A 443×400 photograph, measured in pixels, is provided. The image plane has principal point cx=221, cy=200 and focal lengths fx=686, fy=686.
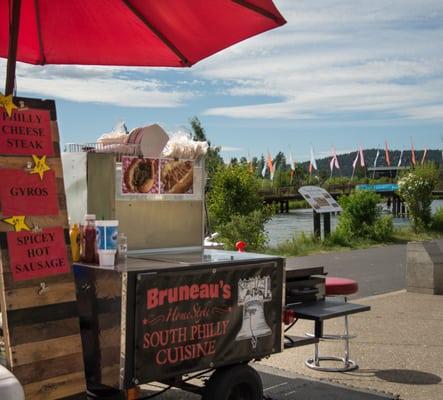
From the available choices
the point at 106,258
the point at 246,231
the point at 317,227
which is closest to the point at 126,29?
the point at 106,258

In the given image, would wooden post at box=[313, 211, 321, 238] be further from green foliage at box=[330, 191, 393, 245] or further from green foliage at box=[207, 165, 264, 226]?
green foliage at box=[207, 165, 264, 226]

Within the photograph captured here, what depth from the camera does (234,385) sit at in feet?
13.9

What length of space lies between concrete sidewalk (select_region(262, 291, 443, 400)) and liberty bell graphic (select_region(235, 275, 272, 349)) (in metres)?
1.83

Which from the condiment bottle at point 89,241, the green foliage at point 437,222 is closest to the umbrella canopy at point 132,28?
the condiment bottle at point 89,241

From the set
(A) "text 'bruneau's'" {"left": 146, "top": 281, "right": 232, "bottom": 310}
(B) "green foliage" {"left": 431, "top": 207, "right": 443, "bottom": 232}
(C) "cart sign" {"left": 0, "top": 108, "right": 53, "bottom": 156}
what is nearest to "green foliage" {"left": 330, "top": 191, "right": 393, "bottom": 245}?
(B) "green foliage" {"left": 431, "top": 207, "right": 443, "bottom": 232}

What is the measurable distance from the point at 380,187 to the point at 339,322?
59.4 m

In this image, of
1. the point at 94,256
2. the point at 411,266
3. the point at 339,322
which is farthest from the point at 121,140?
the point at 411,266

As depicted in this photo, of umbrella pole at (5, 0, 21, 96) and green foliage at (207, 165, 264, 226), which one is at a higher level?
umbrella pole at (5, 0, 21, 96)

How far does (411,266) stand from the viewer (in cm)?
1087

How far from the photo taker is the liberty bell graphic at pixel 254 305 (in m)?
4.23

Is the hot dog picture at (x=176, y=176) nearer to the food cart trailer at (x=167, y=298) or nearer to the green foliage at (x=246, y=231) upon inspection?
the food cart trailer at (x=167, y=298)

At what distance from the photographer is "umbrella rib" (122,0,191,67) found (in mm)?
4614

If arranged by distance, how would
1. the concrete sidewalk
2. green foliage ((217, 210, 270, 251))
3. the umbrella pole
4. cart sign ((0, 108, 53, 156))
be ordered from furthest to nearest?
green foliage ((217, 210, 270, 251))
the concrete sidewalk
the umbrella pole
cart sign ((0, 108, 53, 156))

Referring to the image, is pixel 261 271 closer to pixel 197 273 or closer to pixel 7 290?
pixel 197 273
